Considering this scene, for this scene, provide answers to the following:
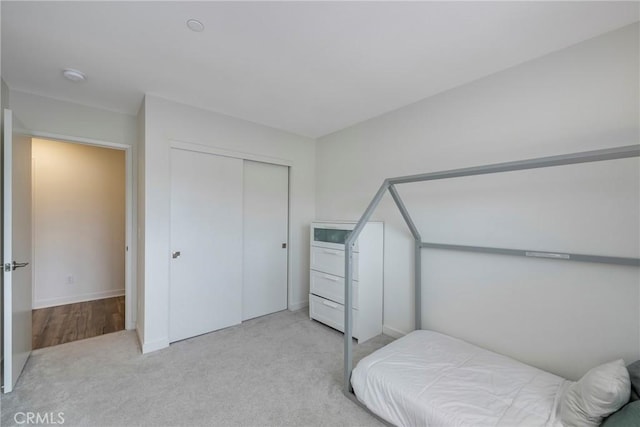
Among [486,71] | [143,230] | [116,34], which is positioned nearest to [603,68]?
[486,71]

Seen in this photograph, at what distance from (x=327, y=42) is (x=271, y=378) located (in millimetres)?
2542

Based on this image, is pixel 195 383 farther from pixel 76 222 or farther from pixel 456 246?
pixel 76 222

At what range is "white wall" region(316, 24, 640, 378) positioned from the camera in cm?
158

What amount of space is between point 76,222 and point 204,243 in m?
2.59

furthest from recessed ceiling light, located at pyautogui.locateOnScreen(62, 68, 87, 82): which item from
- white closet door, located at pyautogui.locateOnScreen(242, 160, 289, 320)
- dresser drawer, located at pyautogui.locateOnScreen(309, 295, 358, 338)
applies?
dresser drawer, located at pyautogui.locateOnScreen(309, 295, 358, 338)

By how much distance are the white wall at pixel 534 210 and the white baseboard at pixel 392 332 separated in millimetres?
23

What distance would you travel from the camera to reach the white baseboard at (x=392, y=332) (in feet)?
8.89

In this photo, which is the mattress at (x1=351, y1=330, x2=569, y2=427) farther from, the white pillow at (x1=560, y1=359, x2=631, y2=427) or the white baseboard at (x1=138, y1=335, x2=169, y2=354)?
the white baseboard at (x1=138, y1=335, x2=169, y2=354)

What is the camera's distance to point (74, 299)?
380 cm

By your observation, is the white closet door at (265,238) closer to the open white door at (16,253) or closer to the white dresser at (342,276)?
the white dresser at (342,276)

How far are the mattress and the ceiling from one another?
2.19m

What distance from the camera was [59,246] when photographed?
374 cm

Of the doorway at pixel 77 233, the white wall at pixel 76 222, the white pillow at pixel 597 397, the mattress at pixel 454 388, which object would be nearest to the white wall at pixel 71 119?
the doorway at pixel 77 233

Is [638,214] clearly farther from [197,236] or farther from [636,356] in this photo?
[197,236]
